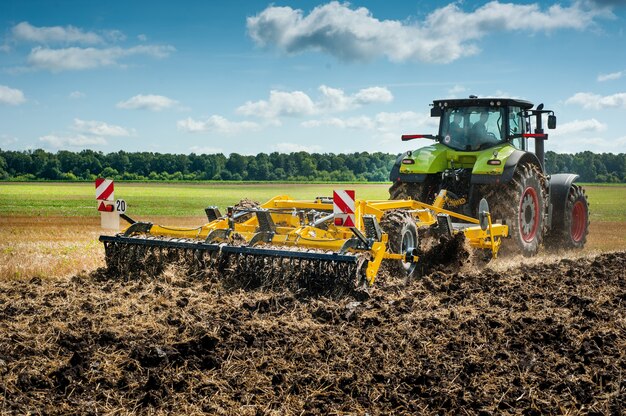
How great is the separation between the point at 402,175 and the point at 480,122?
54.7 inches

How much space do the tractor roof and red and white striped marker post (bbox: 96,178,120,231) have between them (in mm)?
4991

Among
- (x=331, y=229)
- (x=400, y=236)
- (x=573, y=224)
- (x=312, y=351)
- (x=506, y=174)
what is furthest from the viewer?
(x=573, y=224)

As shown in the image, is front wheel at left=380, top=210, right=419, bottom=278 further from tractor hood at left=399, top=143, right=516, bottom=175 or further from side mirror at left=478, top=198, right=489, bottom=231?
tractor hood at left=399, top=143, right=516, bottom=175

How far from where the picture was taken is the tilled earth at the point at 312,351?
4.45 m

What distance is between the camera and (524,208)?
10383 millimetres

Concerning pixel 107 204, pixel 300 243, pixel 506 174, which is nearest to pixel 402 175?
pixel 506 174

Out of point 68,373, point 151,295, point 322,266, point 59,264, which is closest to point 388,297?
point 322,266

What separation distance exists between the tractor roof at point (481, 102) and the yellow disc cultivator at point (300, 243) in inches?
75.8

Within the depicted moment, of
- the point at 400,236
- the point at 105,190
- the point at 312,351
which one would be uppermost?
the point at 105,190

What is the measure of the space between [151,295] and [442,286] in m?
2.98

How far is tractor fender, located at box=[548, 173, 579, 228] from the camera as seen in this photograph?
11484mm

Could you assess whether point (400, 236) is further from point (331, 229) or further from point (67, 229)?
point (67, 229)

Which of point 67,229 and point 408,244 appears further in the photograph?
point 67,229

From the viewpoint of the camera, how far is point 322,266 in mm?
7074
